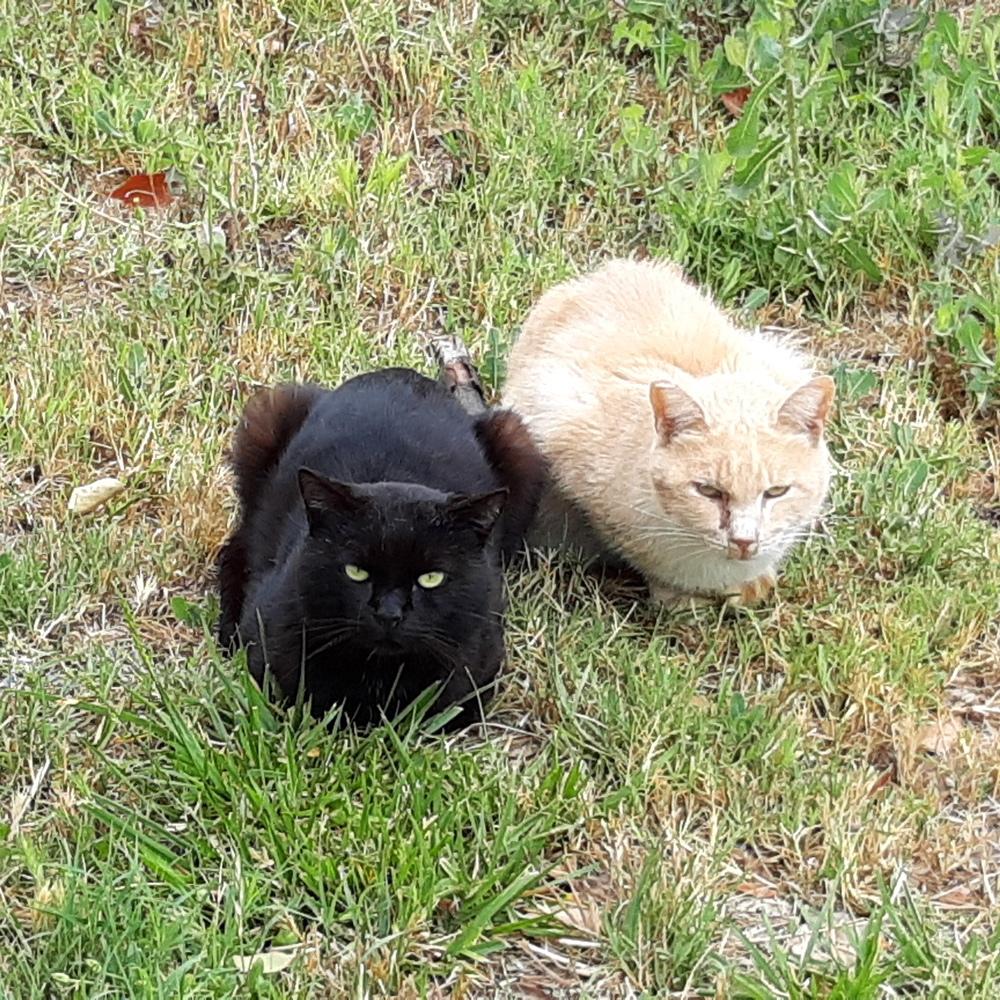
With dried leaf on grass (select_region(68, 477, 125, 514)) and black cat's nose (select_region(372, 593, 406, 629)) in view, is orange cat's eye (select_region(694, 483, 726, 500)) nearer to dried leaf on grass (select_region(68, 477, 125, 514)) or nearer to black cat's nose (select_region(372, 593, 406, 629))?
black cat's nose (select_region(372, 593, 406, 629))

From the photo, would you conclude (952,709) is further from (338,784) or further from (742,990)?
(338,784)

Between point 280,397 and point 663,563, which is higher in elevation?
point 280,397

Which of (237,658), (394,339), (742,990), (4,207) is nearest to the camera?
(742,990)

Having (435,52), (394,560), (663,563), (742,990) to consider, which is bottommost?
(742,990)

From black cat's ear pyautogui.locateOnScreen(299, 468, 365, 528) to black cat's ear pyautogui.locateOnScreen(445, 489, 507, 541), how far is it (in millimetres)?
173

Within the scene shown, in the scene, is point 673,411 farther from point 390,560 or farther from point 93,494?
point 93,494

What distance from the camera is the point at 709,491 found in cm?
323

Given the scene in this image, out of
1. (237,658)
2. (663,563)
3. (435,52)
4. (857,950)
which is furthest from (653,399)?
(435,52)

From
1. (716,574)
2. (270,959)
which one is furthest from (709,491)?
(270,959)

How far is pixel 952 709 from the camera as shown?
3230 millimetres

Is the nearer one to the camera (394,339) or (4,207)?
(394,339)

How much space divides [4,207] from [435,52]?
4.91ft

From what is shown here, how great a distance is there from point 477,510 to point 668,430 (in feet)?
2.07

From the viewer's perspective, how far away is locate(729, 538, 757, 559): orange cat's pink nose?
124 inches
